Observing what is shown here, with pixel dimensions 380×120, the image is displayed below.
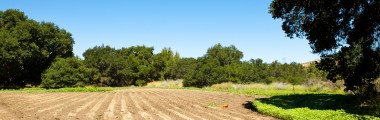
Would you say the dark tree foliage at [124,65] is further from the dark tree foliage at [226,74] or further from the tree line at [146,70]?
the dark tree foliage at [226,74]

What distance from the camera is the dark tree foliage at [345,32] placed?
18.1 meters

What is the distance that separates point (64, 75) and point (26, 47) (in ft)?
23.1

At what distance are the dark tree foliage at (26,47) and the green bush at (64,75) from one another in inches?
107

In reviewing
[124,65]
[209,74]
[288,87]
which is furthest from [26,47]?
[288,87]

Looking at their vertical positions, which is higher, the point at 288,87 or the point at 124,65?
the point at 124,65

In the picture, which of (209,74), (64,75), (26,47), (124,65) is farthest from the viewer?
(124,65)

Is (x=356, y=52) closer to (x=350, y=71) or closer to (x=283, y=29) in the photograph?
(x=350, y=71)

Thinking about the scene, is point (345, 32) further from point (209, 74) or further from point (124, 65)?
point (124, 65)

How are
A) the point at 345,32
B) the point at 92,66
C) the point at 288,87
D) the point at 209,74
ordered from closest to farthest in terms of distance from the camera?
the point at 345,32 < the point at 288,87 < the point at 209,74 < the point at 92,66

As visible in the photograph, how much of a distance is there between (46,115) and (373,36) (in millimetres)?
18235

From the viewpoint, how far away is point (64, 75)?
5412 cm

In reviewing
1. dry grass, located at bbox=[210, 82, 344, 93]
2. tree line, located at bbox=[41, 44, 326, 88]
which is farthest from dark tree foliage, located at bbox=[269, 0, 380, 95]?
tree line, located at bbox=[41, 44, 326, 88]

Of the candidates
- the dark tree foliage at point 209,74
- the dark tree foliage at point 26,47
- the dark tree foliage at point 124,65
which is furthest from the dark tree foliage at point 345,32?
the dark tree foliage at point 124,65

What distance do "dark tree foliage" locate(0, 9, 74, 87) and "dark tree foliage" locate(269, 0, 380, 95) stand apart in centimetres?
4121
